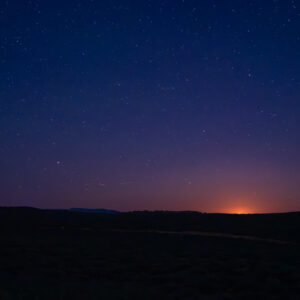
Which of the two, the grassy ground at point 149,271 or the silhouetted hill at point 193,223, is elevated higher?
the silhouetted hill at point 193,223

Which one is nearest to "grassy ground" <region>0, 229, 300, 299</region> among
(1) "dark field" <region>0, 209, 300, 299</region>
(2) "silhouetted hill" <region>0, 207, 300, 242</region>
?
(1) "dark field" <region>0, 209, 300, 299</region>

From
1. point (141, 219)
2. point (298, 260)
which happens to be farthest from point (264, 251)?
point (141, 219)

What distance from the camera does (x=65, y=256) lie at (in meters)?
22.7

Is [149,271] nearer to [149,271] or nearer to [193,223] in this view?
[149,271]

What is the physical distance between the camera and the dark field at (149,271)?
1194cm

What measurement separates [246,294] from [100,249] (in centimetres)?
1518

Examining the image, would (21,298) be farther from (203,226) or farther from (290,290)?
(203,226)

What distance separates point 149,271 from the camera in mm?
17547

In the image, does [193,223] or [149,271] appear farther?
[193,223]

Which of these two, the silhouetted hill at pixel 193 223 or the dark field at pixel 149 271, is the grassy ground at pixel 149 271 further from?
the silhouetted hill at pixel 193 223

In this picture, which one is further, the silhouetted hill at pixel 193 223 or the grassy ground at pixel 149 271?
the silhouetted hill at pixel 193 223

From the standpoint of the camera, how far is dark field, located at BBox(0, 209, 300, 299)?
11935 millimetres

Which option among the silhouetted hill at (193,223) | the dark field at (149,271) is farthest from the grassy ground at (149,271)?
the silhouetted hill at (193,223)

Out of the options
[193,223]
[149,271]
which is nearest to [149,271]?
[149,271]
